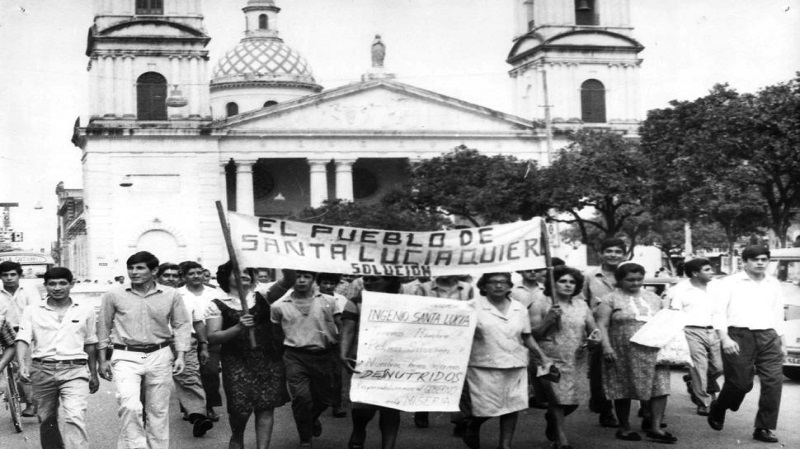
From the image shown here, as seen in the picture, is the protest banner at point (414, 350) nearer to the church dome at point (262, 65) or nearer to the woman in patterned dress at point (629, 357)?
the woman in patterned dress at point (629, 357)

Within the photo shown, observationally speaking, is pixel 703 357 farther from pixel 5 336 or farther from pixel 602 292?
pixel 5 336

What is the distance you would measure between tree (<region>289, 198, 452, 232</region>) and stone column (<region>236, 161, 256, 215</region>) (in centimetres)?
450

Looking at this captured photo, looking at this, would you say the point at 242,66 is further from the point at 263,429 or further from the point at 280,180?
the point at 263,429

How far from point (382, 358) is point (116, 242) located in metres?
41.7

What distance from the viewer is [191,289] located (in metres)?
11.9

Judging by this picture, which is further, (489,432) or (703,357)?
(703,357)

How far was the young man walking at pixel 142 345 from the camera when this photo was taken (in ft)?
27.8

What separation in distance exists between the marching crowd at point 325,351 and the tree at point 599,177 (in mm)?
27609

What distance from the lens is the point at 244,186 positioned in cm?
5134

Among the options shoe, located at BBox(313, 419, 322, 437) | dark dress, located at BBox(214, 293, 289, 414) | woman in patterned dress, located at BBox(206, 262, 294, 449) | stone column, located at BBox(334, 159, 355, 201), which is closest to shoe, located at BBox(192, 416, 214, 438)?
shoe, located at BBox(313, 419, 322, 437)

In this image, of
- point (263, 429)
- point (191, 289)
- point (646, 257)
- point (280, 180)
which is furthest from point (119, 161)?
point (263, 429)

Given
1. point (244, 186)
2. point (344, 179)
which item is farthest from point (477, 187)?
point (244, 186)

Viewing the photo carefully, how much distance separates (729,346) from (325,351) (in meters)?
3.48

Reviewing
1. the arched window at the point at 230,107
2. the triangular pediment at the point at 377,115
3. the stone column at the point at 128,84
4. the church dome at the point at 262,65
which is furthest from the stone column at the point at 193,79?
the arched window at the point at 230,107
